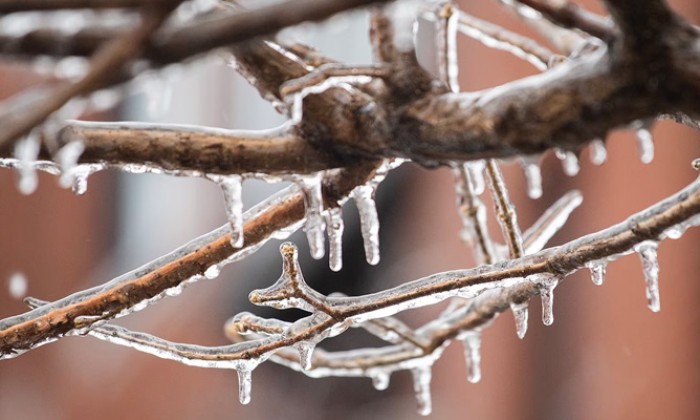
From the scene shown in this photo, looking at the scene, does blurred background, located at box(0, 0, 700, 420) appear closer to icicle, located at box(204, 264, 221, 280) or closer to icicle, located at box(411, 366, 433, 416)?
icicle, located at box(411, 366, 433, 416)

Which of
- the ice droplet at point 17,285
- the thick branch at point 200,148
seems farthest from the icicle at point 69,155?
the ice droplet at point 17,285

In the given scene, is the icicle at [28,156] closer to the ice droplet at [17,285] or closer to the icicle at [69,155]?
the icicle at [69,155]

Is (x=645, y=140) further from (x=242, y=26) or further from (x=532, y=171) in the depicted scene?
(x=242, y=26)

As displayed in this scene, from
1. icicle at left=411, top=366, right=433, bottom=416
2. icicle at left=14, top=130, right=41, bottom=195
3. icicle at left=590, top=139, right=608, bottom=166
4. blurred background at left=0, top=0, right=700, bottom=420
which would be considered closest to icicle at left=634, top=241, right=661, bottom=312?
icicle at left=590, top=139, right=608, bottom=166

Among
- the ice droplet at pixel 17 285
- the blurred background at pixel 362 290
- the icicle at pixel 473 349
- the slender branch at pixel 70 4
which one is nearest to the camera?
the slender branch at pixel 70 4

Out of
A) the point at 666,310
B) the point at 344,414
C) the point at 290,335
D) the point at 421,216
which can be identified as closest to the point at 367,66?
the point at 290,335

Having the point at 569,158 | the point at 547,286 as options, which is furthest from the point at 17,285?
the point at 569,158
